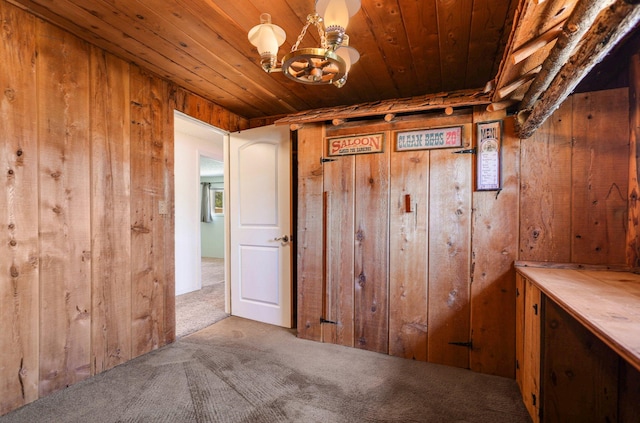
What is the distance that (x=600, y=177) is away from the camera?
1854 millimetres

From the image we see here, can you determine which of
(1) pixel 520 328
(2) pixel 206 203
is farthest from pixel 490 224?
(2) pixel 206 203

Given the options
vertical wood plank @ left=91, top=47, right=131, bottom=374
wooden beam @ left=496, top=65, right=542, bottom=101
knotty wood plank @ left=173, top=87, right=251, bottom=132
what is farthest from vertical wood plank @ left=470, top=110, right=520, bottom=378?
vertical wood plank @ left=91, top=47, right=131, bottom=374

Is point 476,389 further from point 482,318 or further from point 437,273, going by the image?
point 437,273

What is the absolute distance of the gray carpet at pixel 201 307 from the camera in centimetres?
302

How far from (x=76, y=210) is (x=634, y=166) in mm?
3502

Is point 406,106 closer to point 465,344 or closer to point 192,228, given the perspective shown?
point 465,344

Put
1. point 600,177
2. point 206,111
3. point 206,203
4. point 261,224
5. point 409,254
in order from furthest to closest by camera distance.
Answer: point 206,203 < point 261,224 < point 206,111 < point 409,254 < point 600,177

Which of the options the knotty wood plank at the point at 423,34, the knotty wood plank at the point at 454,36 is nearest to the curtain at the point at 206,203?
the knotty wood plank at the point at 423,34

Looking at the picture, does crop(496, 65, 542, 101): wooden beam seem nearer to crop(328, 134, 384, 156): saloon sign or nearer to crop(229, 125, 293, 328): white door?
crop(328, 134, 384, 156): saloon sign

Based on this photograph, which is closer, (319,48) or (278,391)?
(319,48)

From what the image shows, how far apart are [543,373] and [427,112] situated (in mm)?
1818

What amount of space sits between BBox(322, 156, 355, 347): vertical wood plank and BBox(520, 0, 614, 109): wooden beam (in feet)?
4.53

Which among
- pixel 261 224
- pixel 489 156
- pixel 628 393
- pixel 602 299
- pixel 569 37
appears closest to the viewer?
pixel 569 37

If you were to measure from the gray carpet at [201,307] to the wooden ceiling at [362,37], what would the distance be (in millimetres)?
2358
